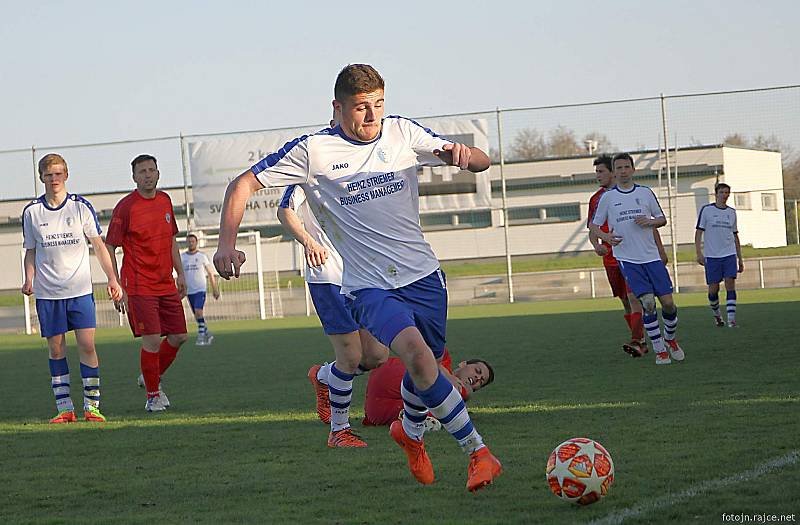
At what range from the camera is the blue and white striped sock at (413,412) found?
17.3 feet

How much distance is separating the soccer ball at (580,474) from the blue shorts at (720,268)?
41.3ft

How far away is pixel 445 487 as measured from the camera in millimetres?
5137

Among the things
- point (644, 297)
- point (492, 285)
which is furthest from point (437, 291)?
point (492, 285)

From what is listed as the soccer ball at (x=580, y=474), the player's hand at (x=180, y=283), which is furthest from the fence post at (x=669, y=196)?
the soccer ball at (x=580, y=474)

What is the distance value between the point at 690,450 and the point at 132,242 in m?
5.40

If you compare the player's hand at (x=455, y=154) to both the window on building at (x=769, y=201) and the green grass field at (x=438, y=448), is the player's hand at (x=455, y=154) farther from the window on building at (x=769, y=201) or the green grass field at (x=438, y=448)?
the window on building at (x=769, y=201)

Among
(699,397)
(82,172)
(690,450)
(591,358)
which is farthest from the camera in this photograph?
(82,172)

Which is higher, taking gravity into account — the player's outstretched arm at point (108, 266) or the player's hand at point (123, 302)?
the player's outstretched arm at point (108, 266)

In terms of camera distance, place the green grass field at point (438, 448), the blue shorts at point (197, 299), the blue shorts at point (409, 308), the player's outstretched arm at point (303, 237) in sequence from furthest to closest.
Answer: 1. the blue shorts at point (197, 299)
2. the player's outstretched arm at point (303, 237)
3. the blue shorts at point (409, 308)
4. the green grass field at point (438, 448)

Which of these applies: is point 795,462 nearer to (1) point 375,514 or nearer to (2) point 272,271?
(1) point 375,514

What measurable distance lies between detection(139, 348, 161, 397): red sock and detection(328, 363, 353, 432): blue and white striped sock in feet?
9.83

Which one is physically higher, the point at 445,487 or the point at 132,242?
the point at 132,242

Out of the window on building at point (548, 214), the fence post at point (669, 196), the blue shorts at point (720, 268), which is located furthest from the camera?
the window on building at point (548, 214)

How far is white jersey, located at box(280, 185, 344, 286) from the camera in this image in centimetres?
723
